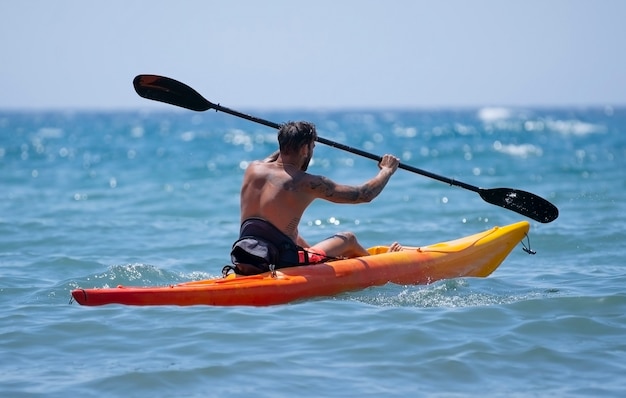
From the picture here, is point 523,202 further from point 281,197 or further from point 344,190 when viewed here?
Answer: point 281,197

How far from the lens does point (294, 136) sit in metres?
6.37

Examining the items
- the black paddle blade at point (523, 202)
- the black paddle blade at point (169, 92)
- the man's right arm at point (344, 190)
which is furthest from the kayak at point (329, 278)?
the black paddle blade at point (169, 92)

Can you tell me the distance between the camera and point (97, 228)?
1157cm

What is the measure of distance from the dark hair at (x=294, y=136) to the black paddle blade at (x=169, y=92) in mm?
1645

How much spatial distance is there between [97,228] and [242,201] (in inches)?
214

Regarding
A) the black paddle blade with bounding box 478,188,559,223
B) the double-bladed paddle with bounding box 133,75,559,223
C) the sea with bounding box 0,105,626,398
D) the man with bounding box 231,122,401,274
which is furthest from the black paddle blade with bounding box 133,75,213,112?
the black paddle blade with bounding box 478,188,559,223

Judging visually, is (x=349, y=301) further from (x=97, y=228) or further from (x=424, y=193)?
(x=424, y=193)

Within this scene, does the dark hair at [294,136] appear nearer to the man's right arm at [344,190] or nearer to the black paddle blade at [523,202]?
the man's right arm at [344,190]

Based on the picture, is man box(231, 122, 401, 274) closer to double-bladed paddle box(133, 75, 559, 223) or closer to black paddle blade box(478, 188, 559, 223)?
double-bladed paddle box(133, 75, 559, 223)

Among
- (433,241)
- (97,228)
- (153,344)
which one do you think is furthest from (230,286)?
(97,228)

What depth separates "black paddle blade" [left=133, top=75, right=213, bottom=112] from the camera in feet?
26.0

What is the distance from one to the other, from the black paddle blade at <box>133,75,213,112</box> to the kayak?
1.90 metres

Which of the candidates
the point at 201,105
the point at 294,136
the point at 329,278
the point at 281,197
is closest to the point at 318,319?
the point at 329,278

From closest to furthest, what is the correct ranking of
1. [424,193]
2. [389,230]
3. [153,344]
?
[153,344] < [389,230] < [424,193]
